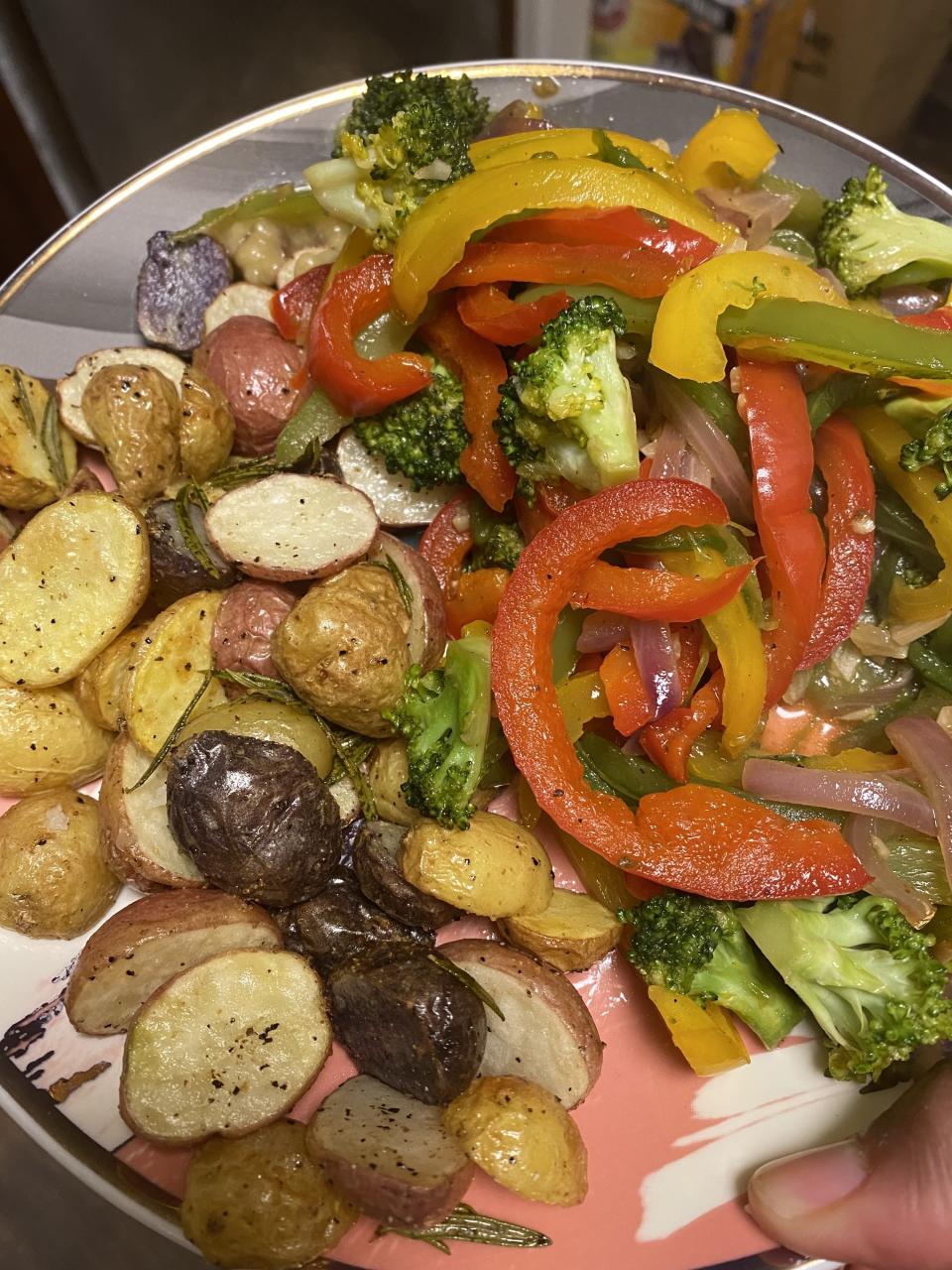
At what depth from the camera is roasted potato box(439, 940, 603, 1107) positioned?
1.79m

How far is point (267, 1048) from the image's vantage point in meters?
1.75

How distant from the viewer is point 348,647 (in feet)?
6.13

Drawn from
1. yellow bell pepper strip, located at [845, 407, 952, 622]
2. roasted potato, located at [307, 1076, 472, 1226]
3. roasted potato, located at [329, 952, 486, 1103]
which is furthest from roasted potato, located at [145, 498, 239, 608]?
yellow bell pepper strip, located at [845, 407, 952, 622]

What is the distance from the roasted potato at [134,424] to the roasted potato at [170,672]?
32cm

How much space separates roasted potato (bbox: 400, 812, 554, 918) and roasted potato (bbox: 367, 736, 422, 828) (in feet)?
0.34

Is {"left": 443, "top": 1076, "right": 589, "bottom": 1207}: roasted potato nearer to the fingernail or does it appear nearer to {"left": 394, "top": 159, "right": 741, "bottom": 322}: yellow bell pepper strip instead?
the fingernail

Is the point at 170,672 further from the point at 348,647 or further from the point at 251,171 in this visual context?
the point at 251,171

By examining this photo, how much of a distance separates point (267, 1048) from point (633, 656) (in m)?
1.09

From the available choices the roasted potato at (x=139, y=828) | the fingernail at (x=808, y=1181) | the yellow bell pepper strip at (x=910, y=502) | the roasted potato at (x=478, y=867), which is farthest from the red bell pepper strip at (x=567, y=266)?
the fingernail at (x=808, y=1181)

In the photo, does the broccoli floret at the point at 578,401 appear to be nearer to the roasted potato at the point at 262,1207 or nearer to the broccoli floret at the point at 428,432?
the broccoli floret at the point at 428,432

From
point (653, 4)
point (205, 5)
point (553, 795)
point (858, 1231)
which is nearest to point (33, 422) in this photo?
point (553, 795)

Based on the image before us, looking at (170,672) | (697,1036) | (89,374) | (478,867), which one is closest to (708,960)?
(697,1036)

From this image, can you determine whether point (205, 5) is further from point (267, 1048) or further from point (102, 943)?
point (267, 1048)

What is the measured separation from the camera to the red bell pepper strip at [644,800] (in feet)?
5.95
